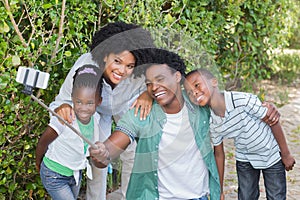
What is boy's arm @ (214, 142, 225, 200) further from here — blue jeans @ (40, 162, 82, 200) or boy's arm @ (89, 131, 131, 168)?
blue jeans @ (40, 162, 82, 200)

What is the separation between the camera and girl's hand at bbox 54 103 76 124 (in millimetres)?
3166

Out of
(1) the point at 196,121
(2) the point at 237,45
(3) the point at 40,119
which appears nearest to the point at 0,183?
(3) the point at 40,119

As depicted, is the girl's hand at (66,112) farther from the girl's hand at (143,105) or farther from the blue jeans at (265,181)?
the blue jeans at (265,181)

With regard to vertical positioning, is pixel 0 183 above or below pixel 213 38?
below

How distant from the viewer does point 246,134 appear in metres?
3.37

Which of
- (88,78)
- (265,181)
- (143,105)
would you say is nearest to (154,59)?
(143,105)

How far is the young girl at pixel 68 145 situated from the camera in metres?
3.18

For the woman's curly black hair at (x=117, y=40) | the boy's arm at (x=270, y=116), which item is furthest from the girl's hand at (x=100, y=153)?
the boy's arm at (x=270, y=116)

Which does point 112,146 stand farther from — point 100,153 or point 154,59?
point 154,59

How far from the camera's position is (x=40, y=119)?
3.79m

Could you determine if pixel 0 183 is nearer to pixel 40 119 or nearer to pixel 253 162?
pixel 40 119

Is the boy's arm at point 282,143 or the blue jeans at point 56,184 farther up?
the boy's arm at point 282,143

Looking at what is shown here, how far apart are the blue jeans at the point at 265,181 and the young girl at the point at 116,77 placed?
0.71 m

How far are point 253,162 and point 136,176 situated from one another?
32.6 inches
